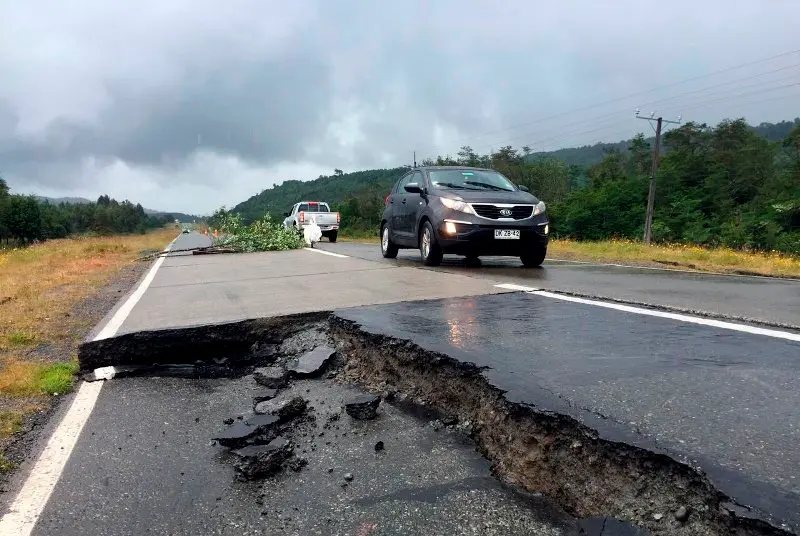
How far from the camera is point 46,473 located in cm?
289

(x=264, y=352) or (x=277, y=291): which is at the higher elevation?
(x=277, y=291)

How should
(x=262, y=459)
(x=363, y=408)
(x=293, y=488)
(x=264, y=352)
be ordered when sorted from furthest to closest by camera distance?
(x=264, y=352) < (x=363, y=408) < (x=262, y=459) < (x=293, y=488)

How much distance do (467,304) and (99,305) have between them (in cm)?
556

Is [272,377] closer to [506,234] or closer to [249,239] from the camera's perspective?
[506,234]

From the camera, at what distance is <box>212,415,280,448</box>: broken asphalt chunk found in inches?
123

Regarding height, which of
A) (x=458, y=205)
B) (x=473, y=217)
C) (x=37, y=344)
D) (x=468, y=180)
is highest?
(x=468, y=180)

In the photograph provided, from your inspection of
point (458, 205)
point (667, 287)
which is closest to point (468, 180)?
point (458, 205)

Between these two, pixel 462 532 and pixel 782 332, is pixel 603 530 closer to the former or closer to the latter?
pixel 462 532

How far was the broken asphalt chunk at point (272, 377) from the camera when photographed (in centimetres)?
422

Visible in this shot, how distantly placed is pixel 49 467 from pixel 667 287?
258 inches

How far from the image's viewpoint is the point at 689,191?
54.5 m

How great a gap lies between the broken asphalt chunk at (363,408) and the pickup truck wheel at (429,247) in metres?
6.51

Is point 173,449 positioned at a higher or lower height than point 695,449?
lower

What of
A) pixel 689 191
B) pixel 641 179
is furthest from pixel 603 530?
pixel 641 179
